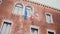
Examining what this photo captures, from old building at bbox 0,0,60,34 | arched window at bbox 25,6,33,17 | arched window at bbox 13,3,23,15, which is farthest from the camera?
arched window at bbox 25,6,33,17

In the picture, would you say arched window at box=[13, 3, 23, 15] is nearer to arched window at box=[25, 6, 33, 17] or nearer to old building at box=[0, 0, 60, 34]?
old building at box=[0, 0, 60, 34]

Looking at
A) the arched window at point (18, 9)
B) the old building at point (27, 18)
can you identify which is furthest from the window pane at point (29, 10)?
the arched window at point (18, 9)

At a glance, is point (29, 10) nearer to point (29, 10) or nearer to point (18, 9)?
point (29, 10)

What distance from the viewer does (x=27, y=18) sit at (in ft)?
10.2

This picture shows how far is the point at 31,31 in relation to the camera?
2.91 metres

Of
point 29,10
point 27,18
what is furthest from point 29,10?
point 27,18

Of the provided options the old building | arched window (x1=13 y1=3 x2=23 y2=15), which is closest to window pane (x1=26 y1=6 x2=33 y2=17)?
the old building

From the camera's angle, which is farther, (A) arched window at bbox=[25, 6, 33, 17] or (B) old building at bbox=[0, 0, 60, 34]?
(A) arched window at bbox=[25, 6, 33, 17]

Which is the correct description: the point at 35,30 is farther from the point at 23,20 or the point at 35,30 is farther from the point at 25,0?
the point at 25,0

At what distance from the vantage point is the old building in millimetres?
2811

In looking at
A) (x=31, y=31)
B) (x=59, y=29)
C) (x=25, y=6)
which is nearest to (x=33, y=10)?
(x=25, y=6)

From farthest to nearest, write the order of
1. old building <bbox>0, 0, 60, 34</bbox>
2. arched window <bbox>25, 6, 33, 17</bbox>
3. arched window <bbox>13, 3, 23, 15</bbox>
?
arched window <bbox>25, 6, 33, 17</bbox>
arched window <bbox>13, 3, 23, 15</bbox>
old building <bbox>0, 0, 60, 34</bbox>

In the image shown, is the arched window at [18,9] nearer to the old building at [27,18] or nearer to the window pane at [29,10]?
the old building at [27,18]

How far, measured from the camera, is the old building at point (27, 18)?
2.81 metres
